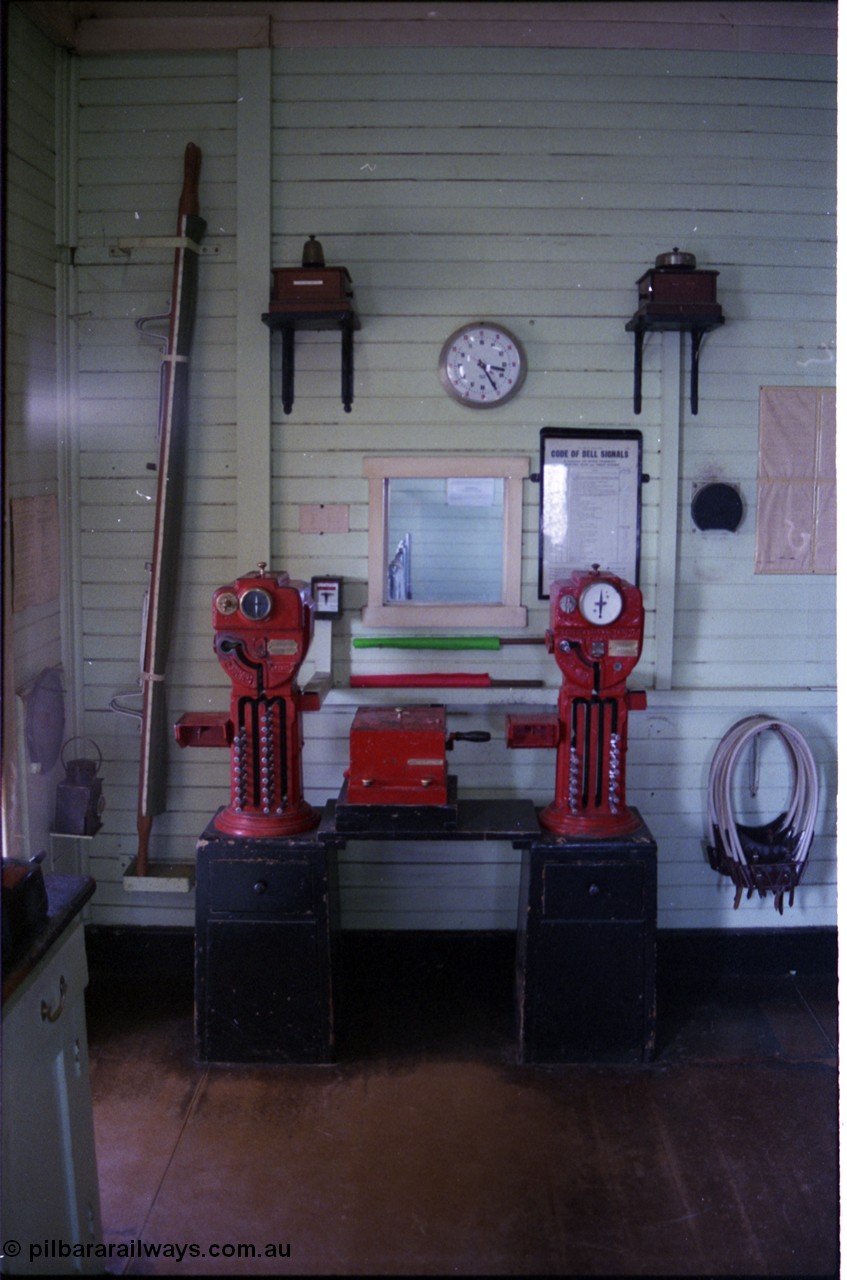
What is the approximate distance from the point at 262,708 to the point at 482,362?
5.14ft

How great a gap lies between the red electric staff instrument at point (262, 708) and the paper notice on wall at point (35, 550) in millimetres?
726

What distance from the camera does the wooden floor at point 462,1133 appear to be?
2.95 metres

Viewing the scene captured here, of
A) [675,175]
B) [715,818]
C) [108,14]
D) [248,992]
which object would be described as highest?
[108,14]

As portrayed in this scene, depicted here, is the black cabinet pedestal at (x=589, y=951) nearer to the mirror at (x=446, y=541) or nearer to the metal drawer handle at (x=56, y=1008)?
the mirror at (x=446, y=541)

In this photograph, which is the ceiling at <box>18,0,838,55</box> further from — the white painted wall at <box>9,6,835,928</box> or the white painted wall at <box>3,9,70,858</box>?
the white painted wall at <box>3,9,70,858</box>

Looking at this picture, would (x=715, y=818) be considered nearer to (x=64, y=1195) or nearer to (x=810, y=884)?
(x=810, y=884)

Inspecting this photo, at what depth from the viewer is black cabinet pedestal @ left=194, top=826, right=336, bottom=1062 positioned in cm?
375

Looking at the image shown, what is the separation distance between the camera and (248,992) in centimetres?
377

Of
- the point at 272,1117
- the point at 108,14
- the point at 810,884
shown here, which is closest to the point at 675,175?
the point at 108,14

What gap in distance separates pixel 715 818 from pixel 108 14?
12.6 feet

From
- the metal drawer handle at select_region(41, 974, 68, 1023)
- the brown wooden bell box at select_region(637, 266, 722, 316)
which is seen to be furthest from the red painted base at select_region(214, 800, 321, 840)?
the brown wooden bell box at select_region(637, 266, 722, 316)

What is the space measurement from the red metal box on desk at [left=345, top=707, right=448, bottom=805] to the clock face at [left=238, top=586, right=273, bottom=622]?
0.51 meters

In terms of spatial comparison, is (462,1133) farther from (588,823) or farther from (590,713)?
(590,713)

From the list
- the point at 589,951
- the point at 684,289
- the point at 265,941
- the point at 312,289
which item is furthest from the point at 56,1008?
the point at 684,289
